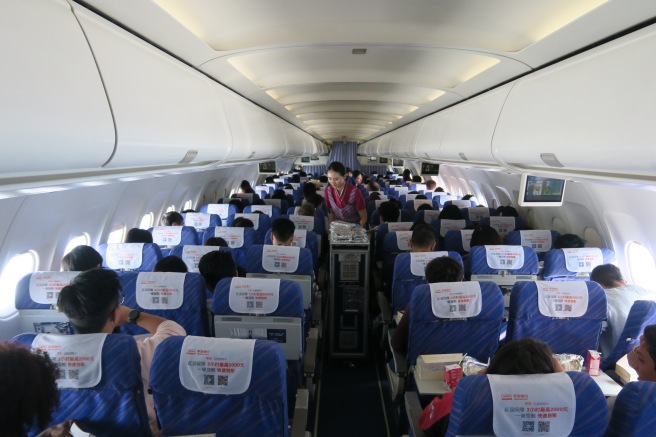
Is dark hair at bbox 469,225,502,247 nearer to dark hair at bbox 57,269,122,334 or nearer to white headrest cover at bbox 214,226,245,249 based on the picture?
white headrest cover at bbox 214,226,245,249

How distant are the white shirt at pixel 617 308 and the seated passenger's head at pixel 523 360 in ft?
6.89

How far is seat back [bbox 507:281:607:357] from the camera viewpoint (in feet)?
11.3

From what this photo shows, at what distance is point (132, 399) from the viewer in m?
2.15

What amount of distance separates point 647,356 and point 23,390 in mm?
3221

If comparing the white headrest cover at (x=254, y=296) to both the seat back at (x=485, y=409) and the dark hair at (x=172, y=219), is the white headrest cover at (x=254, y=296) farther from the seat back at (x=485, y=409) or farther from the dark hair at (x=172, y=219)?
the dark hair at (x=172, y=219)

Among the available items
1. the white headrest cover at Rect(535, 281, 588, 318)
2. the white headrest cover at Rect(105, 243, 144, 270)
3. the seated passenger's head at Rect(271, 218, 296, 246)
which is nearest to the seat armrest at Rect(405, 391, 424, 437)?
the white headrest cover at Rect(535, 281, 588, 318)

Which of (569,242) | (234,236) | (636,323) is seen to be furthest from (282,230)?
(569,242)

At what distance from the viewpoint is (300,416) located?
2.78 m

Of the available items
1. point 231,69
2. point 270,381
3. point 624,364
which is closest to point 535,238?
point 624,364

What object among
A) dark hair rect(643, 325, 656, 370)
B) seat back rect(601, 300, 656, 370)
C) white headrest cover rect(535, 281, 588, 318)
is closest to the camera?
Answer: dark hair rect(643, 325, 656, 370)

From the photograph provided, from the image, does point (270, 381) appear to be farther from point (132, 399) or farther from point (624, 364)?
point (624, 364)

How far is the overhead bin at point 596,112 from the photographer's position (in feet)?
5.72

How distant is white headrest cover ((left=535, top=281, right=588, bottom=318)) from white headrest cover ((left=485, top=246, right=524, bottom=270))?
1.43m

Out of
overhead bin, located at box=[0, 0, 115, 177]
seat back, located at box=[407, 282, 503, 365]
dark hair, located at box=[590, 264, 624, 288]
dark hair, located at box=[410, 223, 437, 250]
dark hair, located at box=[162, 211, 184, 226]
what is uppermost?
overhead bin, located at box=[0, 0, 115, 177]
